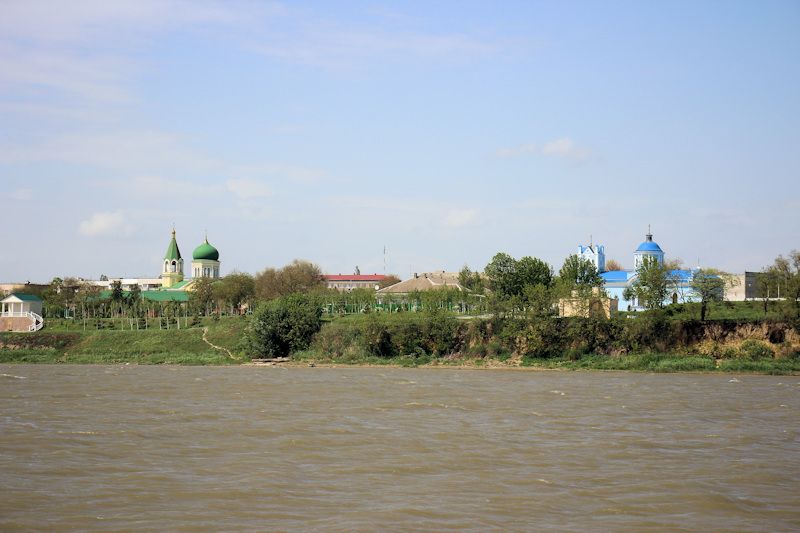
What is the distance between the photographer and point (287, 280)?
324ft

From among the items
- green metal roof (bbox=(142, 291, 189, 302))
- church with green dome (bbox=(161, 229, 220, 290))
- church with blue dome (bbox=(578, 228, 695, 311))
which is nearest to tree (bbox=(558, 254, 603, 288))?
church with blue dome (bbox=(578, 228, 695, 311))

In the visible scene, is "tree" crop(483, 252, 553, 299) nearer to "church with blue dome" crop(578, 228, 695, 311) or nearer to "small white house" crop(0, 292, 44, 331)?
"church with blue dome" crop(578, 228, 695, 311)

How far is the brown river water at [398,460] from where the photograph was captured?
13883mm

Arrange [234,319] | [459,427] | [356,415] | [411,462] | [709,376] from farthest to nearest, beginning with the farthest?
[234,319]
[709,376]
[356,415]
[459,427]
[411,462]

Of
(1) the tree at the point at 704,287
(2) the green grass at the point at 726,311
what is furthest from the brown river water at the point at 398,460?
(1) the tree at the point at 704,287

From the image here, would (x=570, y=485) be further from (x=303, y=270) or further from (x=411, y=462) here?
(x=303, y=270)

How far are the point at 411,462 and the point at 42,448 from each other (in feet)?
27.8

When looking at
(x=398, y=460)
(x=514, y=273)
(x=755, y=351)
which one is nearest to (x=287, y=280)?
(x=514, y=273)

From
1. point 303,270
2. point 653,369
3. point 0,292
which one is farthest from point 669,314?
point 0,292

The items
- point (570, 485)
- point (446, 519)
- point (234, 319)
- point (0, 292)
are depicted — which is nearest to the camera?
point (446, 519)

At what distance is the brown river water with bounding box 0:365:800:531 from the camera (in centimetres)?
1388

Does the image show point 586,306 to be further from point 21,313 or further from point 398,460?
point 21,313

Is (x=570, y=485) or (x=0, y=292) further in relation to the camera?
(x=0, y=292)

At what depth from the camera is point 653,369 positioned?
48.5 m
